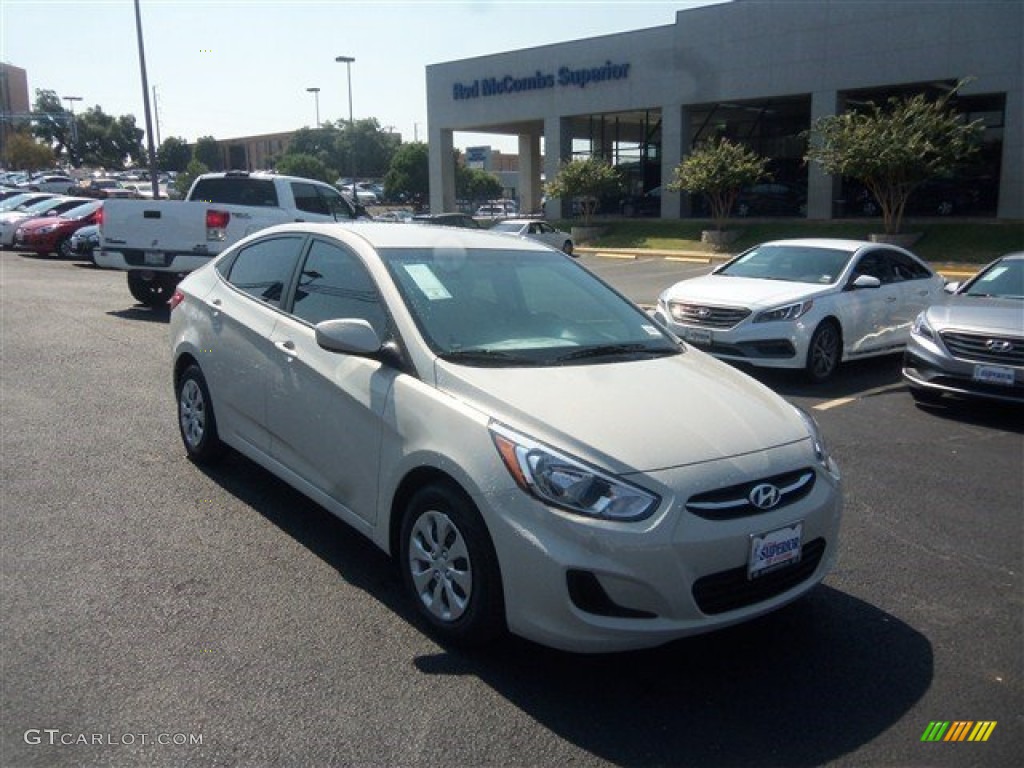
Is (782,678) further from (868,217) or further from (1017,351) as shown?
(868,217)

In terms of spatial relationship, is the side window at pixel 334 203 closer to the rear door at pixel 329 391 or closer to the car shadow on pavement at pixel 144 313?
the car shadow on pavement at pixel 144 313

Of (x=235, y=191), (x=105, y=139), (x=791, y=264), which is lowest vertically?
(x=791, y=264)

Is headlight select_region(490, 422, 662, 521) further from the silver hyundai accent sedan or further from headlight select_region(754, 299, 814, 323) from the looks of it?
headlight select_region(754, 299, 814, 323)

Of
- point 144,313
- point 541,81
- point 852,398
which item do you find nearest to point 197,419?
point 852,398

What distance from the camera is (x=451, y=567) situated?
3.69 meters

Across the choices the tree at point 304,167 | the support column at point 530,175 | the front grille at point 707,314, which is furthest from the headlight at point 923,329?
the tree at point 304,167

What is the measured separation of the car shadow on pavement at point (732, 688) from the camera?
3.15 metres

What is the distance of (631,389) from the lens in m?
3.96

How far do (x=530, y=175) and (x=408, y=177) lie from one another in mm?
17068

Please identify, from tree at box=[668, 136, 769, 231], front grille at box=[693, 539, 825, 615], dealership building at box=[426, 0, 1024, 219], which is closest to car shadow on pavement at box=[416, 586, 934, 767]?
front grille at box=[693, 539, 825, 615]

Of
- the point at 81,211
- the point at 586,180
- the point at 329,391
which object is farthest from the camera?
the point at 586,180

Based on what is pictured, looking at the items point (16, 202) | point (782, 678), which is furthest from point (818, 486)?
point (16, 202)

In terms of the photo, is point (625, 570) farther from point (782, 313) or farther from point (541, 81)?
point (541, 81)

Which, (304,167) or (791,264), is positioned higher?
→ (304,167)
